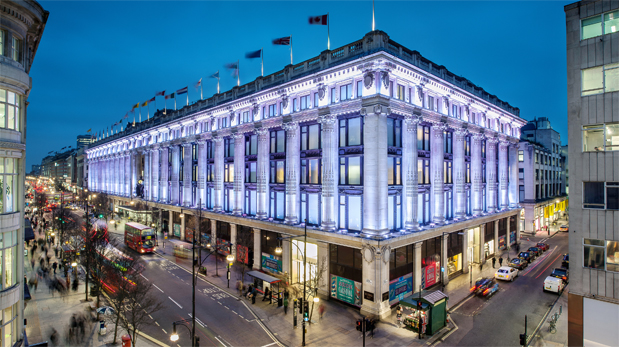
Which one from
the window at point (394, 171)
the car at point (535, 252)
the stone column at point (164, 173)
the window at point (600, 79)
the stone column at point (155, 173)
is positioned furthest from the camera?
the stone column at point (155, 173)

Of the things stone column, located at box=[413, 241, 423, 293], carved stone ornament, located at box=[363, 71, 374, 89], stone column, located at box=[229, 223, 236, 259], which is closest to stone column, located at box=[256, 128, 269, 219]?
stone column, located at box=[229, 223, 236, 259]

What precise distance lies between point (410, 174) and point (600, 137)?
1545 cm

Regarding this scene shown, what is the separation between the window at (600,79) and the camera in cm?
1855

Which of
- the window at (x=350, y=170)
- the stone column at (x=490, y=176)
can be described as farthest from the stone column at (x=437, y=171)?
the stone column at (x=490, y=176)

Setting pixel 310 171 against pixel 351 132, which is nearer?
pixel 351 132

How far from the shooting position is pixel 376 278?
27891 mm

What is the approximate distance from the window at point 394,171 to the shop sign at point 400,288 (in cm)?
914

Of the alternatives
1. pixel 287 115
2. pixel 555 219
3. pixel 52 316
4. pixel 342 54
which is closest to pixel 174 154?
pixel 287 115

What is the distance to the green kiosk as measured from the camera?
24.1m

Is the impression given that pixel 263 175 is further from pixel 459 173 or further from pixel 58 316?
pixel 459 173

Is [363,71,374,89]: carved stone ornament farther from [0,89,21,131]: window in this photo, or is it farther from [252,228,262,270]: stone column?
[0,89,21,131]: window

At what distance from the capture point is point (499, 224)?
51844 millimetres

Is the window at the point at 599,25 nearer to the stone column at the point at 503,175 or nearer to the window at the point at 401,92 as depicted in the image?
the window at the point at 401,92

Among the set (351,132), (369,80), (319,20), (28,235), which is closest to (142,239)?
(28,235)
